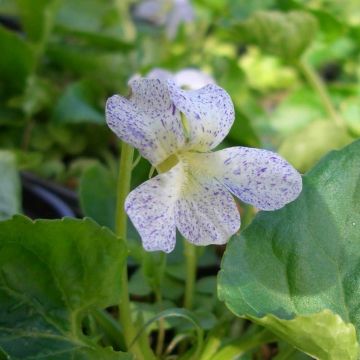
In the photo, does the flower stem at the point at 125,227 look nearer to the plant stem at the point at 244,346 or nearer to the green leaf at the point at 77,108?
the plant stem at the point at 244,346

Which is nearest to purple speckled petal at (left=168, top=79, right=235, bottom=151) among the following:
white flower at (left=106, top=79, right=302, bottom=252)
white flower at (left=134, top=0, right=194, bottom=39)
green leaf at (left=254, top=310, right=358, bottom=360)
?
white flower at (left=106, top=79, right=302, bottom=252)

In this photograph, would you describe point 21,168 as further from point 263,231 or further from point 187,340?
point 263,231

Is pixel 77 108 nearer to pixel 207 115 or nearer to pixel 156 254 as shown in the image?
pixel 156 254

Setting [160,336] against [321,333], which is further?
[160,336]

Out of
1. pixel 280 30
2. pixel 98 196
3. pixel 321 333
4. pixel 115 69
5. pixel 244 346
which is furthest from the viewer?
pixel 115 69

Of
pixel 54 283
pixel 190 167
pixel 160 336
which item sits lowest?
pixel 160 336

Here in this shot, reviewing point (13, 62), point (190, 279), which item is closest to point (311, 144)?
point (190, 279)

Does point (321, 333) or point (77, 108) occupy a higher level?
point (321, 333)

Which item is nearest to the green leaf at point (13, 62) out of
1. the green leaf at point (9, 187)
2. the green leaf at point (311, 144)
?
the green leaf at point (9, 187)
